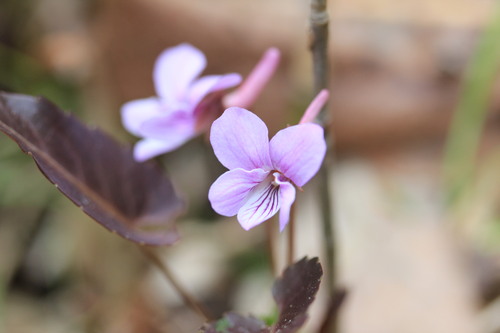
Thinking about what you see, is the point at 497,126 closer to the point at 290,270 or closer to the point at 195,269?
the point at 195,269

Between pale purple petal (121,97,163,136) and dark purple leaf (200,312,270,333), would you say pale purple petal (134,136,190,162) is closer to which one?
pale purple petal (121,97,163,136)

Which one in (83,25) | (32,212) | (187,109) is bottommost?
(32,212)

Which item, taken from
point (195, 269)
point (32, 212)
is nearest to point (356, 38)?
point (195, 269)

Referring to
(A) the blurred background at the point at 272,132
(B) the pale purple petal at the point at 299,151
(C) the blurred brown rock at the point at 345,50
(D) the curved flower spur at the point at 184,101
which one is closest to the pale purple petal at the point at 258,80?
(D) the curved flower spur at the point at 184,101

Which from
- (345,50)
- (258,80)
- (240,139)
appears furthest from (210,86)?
(345,50)

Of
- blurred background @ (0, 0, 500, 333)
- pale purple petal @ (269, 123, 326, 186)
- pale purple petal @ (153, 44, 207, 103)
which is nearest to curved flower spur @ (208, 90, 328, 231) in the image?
pale purple petal @ (269, 123, 326, 186)
